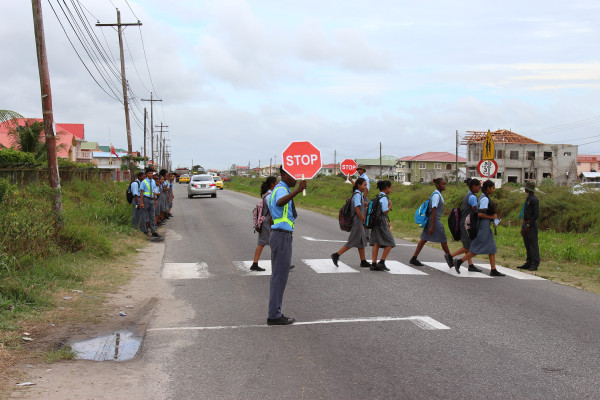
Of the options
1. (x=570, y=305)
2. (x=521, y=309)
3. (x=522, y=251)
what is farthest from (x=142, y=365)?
(x=522, y=251)

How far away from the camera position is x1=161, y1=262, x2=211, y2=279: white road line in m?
10.3

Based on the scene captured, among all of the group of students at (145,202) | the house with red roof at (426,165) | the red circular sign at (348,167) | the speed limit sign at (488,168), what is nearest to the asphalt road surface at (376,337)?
the group of students at (145,202)

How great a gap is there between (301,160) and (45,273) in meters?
4.81

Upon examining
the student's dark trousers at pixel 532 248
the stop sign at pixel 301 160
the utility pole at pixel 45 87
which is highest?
the utility pole at pixel 45 87

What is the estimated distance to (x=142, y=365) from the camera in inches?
207

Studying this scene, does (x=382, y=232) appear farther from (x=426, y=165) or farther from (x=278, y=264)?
(x=426, y=165)

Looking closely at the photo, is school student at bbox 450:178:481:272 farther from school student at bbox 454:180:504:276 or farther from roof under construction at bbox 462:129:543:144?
roof under construction at bbox 462:129:543:144

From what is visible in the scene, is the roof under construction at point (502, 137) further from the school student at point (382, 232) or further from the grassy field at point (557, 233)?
the school student at point (382, 232)

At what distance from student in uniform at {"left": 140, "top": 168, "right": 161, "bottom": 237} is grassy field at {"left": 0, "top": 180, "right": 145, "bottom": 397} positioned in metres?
1.39

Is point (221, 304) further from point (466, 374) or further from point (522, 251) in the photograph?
point (522, 251)

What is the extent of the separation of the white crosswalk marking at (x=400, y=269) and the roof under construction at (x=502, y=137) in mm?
67160

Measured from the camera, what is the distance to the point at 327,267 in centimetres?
1107

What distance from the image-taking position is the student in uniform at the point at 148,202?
1545cm

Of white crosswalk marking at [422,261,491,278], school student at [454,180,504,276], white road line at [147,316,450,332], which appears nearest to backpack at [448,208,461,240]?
school student at [454,180,504,276]
